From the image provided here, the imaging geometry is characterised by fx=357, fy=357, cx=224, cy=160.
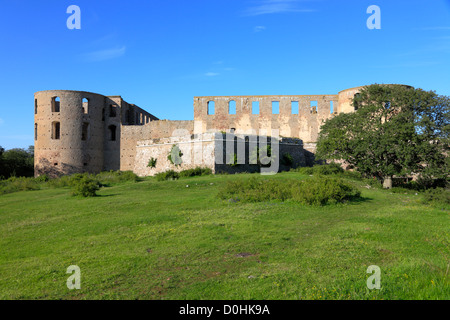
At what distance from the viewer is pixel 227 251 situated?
23.8 feet

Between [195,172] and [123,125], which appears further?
[123,125]

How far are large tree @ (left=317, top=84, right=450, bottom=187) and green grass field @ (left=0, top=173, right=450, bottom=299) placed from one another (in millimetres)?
8359

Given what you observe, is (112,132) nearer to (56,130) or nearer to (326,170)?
(56,130)

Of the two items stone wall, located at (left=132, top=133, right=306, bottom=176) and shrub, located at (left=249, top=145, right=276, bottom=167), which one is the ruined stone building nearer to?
stone wall, located at (left=132, top=133, right=306, bottom=176)

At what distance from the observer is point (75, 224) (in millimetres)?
10391

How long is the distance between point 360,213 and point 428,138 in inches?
474

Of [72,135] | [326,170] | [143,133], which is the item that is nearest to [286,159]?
[326,170]

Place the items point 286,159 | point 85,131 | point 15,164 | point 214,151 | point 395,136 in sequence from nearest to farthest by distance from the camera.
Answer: point 395,136, point 214,151, point 286,159, point 85,131, point 15,164

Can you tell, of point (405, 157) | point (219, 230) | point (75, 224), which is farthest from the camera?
point (405, 157)

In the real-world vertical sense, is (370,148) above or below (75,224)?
above

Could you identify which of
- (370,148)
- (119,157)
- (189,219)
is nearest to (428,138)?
(370,148)

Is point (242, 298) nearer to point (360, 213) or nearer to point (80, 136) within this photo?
point (360, 213)

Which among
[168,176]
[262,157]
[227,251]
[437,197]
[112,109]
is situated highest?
[112,109]

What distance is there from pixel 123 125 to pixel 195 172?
14.4 meters
